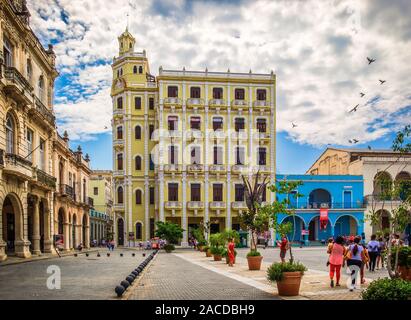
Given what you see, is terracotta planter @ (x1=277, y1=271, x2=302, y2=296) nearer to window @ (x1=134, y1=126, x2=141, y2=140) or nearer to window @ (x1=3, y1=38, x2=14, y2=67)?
window @ (x1=3, y1=38, x2=14, y2=67)

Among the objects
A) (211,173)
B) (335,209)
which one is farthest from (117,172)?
(335,209)

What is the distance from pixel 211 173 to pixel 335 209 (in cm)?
1455

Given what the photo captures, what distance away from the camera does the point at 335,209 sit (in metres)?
52.3

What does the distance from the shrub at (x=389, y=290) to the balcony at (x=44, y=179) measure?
23.6 m

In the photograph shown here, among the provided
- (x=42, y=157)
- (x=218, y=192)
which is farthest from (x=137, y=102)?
(x=42, y=157)

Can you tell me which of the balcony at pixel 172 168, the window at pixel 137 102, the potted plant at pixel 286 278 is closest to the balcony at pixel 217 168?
the balcony at pixel 172 168

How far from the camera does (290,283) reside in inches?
448

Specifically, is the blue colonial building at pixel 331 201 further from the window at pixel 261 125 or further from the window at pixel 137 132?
the window at pixel 137 132

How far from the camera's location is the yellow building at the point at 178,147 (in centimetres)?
4931

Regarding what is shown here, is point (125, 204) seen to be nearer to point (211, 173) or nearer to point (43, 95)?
point (211, 173)

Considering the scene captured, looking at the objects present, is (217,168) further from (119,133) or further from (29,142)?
(29,142)

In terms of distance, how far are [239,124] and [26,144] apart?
88.7 ft

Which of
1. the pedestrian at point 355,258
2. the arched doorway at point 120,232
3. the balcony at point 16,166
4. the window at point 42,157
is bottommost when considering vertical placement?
the arched doorway at point 120,232
